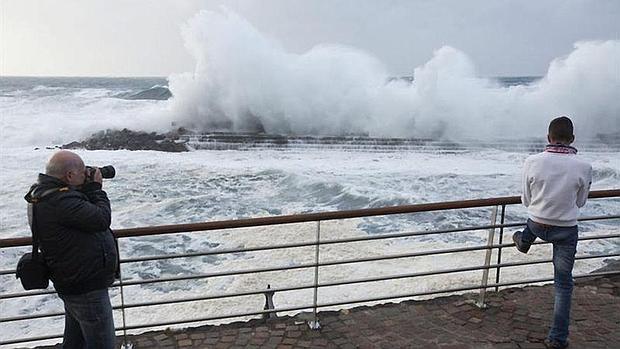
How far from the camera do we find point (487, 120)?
25.9 meters

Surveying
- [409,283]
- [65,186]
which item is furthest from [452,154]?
[65,186]

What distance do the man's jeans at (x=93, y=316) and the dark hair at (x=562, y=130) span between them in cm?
279

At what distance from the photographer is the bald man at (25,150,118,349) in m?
2.34

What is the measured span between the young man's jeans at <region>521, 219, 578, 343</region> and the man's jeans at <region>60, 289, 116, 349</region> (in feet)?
8.83

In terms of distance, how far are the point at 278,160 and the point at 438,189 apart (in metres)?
6.82

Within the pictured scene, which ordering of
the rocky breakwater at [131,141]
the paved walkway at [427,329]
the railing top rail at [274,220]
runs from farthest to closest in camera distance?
the rocky breakwater at [131,141] < the paved walkway at [427,329] < the railing top rail at [274,220]

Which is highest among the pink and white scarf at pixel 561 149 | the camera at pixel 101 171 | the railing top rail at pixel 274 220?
the pink and white scarf at pixel 561 149

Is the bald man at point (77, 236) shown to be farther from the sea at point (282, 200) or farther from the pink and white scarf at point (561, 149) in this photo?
the sea at point (282, 200)

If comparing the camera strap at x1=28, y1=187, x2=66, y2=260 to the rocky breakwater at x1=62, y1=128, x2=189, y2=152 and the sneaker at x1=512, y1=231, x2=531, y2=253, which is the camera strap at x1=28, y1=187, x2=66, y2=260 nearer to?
the sneaker at x1=512, y1=231, x2=531, y2=253

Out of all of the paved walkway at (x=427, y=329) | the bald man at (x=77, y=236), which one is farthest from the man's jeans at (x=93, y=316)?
the paved walkway at (x=427, y=329)

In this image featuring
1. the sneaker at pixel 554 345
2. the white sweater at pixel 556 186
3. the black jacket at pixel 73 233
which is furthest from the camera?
the sneaker at pixel 554 345

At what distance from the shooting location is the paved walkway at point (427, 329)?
356cm

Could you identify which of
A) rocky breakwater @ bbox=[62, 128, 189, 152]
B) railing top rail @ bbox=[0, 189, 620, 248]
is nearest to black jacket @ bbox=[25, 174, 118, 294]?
railing top rail @ bbox=[0, 189, 620, 248]

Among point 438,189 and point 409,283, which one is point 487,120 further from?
point 409,283
